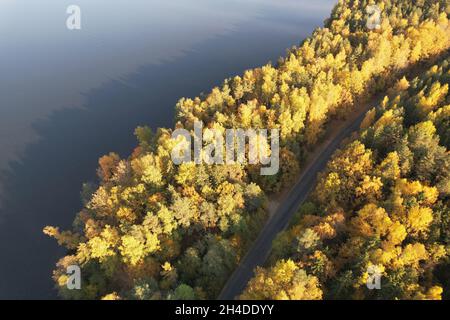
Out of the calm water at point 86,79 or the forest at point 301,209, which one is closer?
the forest at point 301,209

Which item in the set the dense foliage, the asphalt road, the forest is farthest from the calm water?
the dense foliage

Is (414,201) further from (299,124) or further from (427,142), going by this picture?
(299,124)

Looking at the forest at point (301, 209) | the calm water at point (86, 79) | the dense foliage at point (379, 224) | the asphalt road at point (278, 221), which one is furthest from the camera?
the calm water at point (86, 79)

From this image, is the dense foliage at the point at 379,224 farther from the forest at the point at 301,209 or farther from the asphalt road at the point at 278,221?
the asphalt road at the point at 278,221

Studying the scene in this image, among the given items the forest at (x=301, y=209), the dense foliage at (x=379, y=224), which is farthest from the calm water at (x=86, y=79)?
the dense foliage at (x=379, y=224)

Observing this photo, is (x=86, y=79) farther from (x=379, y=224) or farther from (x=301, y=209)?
(x=379, y=224)

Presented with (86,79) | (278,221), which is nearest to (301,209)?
(278,221)
